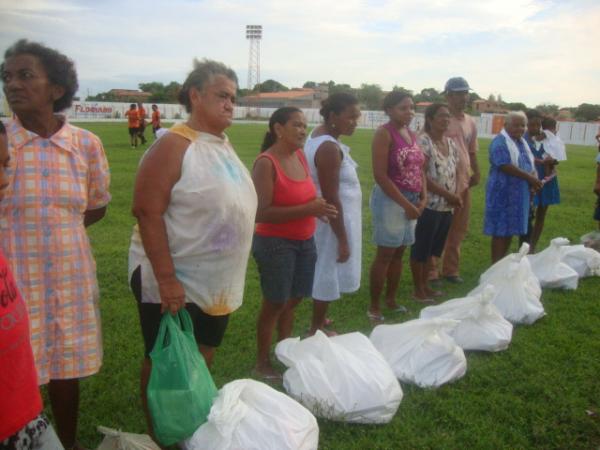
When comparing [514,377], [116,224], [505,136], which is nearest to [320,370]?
[514,377]

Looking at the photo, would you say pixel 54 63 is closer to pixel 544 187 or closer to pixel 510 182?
pixel 510 182

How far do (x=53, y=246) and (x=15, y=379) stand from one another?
3.05 ft

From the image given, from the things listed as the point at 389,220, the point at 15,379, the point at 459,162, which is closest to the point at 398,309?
the point at 389,220

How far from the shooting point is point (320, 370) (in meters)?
3.12

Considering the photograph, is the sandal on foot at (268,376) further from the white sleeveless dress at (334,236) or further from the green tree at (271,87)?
the green tree at (271,87)

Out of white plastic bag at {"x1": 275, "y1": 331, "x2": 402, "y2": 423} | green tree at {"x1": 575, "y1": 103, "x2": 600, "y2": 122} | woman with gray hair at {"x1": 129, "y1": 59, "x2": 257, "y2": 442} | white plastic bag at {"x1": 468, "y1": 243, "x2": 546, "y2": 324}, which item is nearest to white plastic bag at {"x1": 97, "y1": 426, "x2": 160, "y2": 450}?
woman with gray hair at {"x1": 129, "y1": 59, "x2": 257, "y2": 442}

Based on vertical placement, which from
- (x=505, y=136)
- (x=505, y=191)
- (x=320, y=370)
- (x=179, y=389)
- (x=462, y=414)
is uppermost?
(x=505, y=136)

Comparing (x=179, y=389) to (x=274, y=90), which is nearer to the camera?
(x=179, y=389)

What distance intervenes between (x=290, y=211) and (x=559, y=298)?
3.32 meters

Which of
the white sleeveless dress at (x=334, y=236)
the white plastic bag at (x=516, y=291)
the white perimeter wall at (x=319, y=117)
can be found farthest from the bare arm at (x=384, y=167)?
the white perimeter wall at (x=319, y=117)

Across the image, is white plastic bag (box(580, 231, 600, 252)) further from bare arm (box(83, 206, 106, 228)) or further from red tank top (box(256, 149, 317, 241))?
bare arm (box(83, 206, 106, 228))

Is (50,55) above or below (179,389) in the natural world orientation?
above

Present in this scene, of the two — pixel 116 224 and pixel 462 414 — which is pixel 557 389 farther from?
pixel 116 224

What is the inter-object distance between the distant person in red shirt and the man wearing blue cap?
14.2ft
